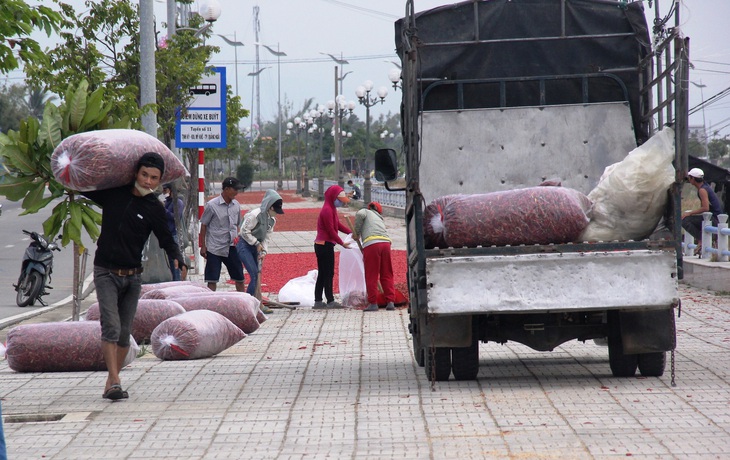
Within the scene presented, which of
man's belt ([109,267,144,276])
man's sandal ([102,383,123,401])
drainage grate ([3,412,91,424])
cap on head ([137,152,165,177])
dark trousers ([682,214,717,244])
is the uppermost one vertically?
cap on head ([137,152,165,177])

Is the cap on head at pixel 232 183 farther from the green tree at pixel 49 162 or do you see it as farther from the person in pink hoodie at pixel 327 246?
the green tree at pixel 49 162

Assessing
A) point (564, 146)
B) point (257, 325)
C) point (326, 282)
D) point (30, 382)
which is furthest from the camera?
point (326, 282)

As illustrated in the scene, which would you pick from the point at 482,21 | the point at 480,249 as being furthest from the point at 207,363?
the point at 482,21

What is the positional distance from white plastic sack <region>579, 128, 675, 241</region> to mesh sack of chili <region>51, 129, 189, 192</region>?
11.5 feet

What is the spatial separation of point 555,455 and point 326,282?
9919 mm

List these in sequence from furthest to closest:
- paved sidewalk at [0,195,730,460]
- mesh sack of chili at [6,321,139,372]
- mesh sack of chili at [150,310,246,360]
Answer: mesh sack of chili at [150,310,246,360], mesh sack of chili at [6,321,139,372], paved sidewalk at [0,195,730,460]

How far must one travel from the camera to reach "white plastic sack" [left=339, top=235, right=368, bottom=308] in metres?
15.6

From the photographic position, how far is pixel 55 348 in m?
9.60

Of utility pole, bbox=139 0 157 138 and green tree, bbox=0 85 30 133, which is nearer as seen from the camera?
utility pole, bbox=139 0 157 138

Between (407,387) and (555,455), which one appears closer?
(555,455)

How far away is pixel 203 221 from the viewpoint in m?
14.5

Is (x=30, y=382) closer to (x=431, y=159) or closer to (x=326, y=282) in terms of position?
(x=431, y=159)

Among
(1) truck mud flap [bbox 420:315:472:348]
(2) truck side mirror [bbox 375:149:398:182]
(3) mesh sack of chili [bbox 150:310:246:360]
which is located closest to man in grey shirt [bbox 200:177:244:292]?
(3) mesh sack of chili [bbox 150:310:246:360]

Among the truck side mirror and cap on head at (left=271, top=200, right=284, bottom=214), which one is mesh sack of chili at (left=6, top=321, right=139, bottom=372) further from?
cap on head at (left=271, top=200, right=284, bottom=214)
